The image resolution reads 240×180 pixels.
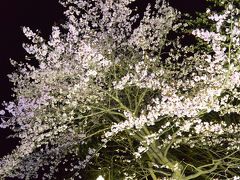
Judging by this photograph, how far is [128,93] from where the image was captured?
8.70 metres

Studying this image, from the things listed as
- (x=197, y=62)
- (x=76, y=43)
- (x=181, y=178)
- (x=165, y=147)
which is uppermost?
(x=76, y=43)

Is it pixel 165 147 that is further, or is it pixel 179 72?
pixel 179 72

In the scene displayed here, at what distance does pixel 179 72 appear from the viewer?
973cm

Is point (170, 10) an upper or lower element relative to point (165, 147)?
upper

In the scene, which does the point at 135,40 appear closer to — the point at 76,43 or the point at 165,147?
the point at 76,43

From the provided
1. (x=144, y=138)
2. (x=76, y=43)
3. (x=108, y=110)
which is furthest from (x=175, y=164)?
(x=76, y=43)

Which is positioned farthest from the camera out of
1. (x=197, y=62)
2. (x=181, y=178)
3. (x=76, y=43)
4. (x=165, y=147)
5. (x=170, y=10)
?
(x=170, y=10)

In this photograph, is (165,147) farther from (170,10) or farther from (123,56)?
(170,10)

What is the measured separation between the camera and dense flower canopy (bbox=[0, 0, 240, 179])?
737cm

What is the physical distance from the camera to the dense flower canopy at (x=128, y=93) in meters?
7.37

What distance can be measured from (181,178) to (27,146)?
11.7 feet

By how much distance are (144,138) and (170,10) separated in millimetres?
3899

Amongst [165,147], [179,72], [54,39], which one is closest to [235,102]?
[179,72]

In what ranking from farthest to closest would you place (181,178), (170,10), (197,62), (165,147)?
1. (170,10)
2. (197,62)
3. (165,147)
4. (181,178)
